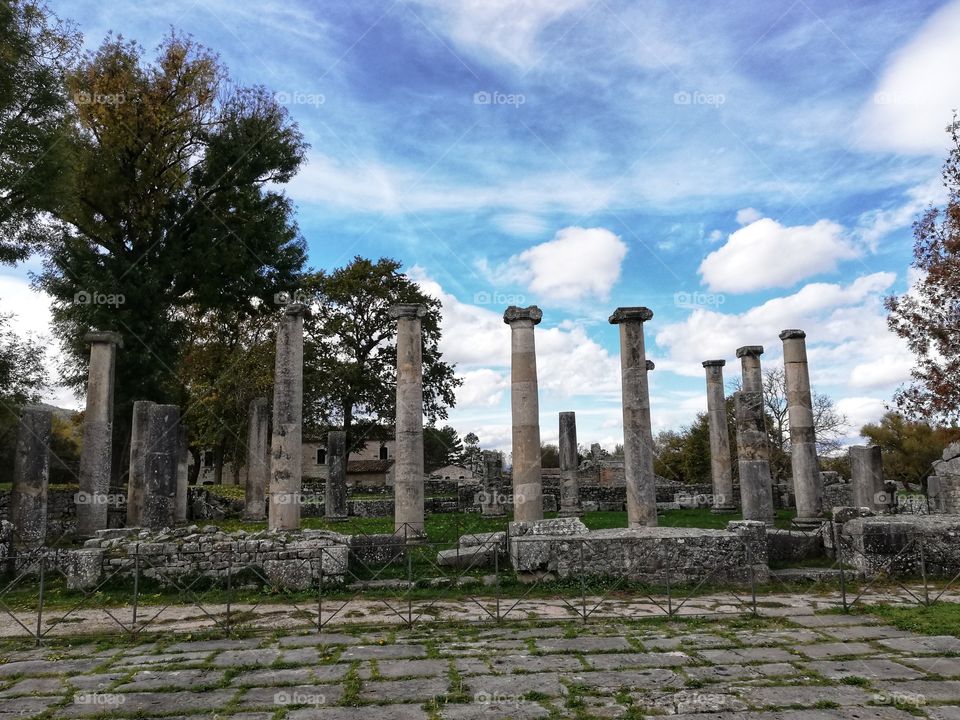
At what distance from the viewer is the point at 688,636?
27.0 ft

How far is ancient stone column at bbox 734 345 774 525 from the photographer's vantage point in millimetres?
17984

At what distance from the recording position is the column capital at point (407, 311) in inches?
698

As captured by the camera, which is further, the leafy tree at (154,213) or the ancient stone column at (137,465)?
the leafy tree at (154,213)

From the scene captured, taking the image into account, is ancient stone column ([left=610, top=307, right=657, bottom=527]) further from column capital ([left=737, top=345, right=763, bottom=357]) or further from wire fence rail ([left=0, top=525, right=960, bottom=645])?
column capital ([left=737, top=345, right=763, bottom=357])

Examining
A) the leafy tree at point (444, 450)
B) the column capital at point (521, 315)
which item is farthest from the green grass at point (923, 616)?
the leafy tree at point (444, 450)

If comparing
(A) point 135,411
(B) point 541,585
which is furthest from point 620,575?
(A) point 135,411

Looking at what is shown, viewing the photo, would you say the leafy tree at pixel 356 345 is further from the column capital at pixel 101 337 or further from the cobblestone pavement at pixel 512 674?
the cobblestone pavement at pixel 512 674

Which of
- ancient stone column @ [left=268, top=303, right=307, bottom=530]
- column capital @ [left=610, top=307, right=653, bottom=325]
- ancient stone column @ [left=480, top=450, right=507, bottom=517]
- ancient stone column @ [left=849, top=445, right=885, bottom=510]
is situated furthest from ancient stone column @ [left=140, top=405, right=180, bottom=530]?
ancient stone column @ [left=849, top=445, right=885, bottom=510]

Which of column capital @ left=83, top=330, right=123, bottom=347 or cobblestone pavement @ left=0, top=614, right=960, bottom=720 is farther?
column capital @ left=83, top=330, right=123, bottom=347

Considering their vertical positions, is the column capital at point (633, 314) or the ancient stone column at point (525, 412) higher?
the column capital at point (633, 314)

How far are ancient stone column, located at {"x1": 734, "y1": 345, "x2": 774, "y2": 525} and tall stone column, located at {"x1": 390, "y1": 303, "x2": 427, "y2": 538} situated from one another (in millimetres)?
9188

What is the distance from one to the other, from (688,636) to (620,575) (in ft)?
12.1

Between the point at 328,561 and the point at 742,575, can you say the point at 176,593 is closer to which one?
the point at 328,561

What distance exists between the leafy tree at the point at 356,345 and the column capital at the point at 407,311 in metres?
16.5
